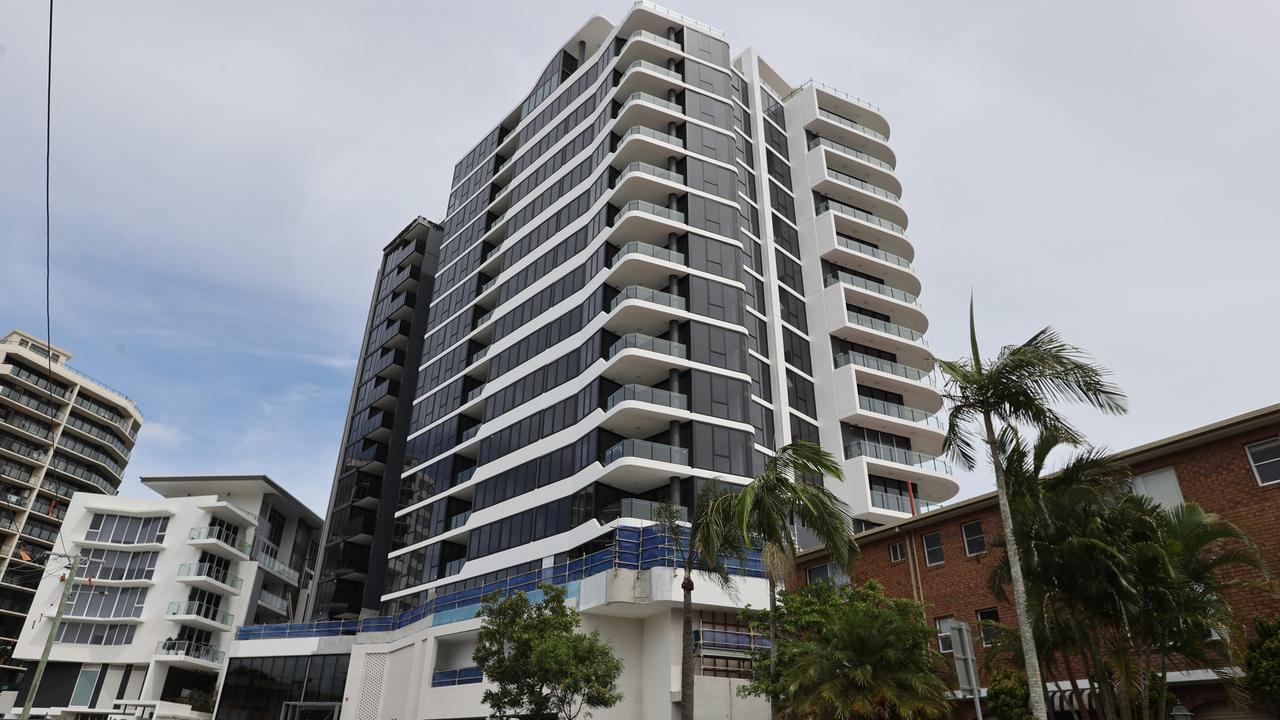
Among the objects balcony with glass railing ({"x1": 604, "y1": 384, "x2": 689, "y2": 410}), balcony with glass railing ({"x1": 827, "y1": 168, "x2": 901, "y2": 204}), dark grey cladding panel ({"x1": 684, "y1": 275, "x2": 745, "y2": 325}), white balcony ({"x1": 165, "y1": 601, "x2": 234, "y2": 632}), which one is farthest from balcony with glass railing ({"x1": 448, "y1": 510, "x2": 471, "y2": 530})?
balcony with glass railing ({"x1": 827, "y1": 168, "x2": 901, "y2": 204})

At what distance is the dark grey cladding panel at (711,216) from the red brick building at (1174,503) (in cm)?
2507

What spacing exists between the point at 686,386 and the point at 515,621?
19.6 m

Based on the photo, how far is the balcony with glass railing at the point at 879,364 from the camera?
5919 centimetres

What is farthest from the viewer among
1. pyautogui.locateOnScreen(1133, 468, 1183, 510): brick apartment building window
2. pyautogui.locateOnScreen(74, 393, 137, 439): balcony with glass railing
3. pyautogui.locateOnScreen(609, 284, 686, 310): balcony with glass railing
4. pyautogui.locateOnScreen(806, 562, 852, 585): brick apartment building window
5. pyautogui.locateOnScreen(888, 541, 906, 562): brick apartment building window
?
pyautogui.locateOnScreen(74, 393, 137, 439): balcony with glass railing

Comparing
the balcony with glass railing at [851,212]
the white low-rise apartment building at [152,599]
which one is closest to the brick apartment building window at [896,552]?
the balcony with glass railing at [851,212]

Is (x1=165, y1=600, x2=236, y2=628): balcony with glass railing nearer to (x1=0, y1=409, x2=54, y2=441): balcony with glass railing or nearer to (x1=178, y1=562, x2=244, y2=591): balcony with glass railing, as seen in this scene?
(x1=178, y1=562, x2=244, y2=591): balcony with glass railing

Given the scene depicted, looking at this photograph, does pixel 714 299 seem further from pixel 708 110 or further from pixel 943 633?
pixel 943 633

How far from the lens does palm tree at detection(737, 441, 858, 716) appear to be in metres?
25.1

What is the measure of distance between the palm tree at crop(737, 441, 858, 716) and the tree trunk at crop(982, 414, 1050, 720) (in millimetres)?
5589

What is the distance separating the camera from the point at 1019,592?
1809cm

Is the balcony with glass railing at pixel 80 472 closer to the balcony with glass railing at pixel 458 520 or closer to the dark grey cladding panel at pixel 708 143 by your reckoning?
the balcony with glass railing at pixel 458 520

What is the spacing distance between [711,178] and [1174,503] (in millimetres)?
36082

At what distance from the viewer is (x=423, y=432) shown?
2564 inches

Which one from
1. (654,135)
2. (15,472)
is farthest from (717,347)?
(15,472)
